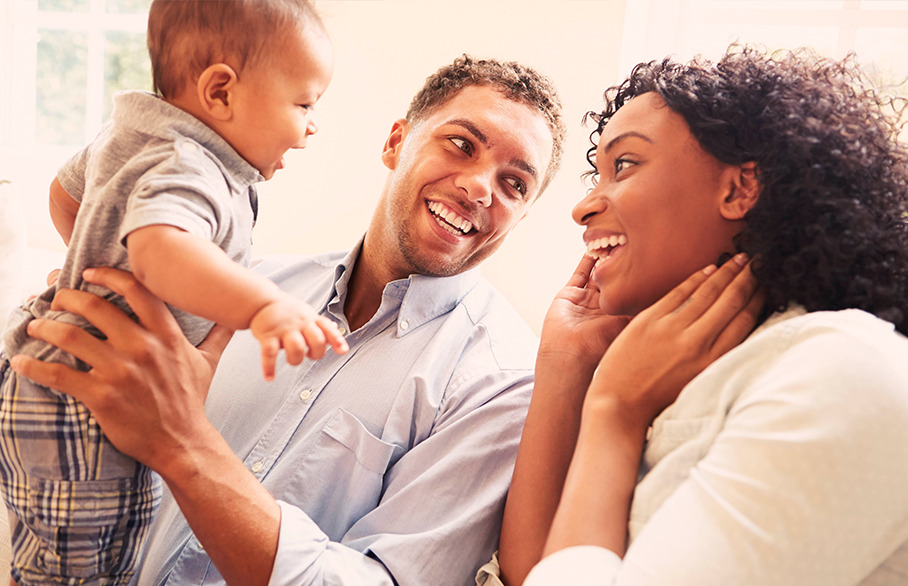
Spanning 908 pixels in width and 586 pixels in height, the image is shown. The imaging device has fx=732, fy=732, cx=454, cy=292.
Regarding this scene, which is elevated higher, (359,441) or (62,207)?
(62,207)

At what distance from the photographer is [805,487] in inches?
31.6

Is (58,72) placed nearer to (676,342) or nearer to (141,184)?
(141,184)

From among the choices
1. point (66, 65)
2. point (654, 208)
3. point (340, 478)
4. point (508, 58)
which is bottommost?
point (340, 478)

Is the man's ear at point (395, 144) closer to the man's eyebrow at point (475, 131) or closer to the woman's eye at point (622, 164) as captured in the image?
the man's eyebrow at point (475, 131)

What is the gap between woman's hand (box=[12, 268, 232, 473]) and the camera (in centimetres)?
104

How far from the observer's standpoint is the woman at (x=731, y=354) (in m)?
0.81

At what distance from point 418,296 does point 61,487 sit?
0.77 metres

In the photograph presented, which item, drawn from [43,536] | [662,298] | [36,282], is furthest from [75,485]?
[36,282]

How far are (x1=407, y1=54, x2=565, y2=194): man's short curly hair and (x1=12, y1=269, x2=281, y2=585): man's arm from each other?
0.94 meters

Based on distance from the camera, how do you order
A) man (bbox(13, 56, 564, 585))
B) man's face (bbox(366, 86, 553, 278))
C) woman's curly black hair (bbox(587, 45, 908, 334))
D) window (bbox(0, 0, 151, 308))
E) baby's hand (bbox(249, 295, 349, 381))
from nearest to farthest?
baby's hand (bbox(249, 295, 349, 381)), woman's curly black hair (bbox(587, 45, 908, 334)), man (bbox(13, 56, 564, 585)), man's face (bbox(366, 86, 553, 278)), window (bbox(0, 0, 151, 308))

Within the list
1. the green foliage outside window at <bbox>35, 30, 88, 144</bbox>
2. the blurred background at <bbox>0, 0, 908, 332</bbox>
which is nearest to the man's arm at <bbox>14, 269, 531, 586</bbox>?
the blurred background at <bbox>0, 0, 908, 332</bbox>

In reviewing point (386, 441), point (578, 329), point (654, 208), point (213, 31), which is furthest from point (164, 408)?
point (654, 208)

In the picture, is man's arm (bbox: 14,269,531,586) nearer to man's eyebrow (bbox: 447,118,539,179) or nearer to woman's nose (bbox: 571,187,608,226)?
woman's nose (bbox: 571,187,608,226)

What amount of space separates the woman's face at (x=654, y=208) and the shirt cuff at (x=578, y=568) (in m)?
0.45
